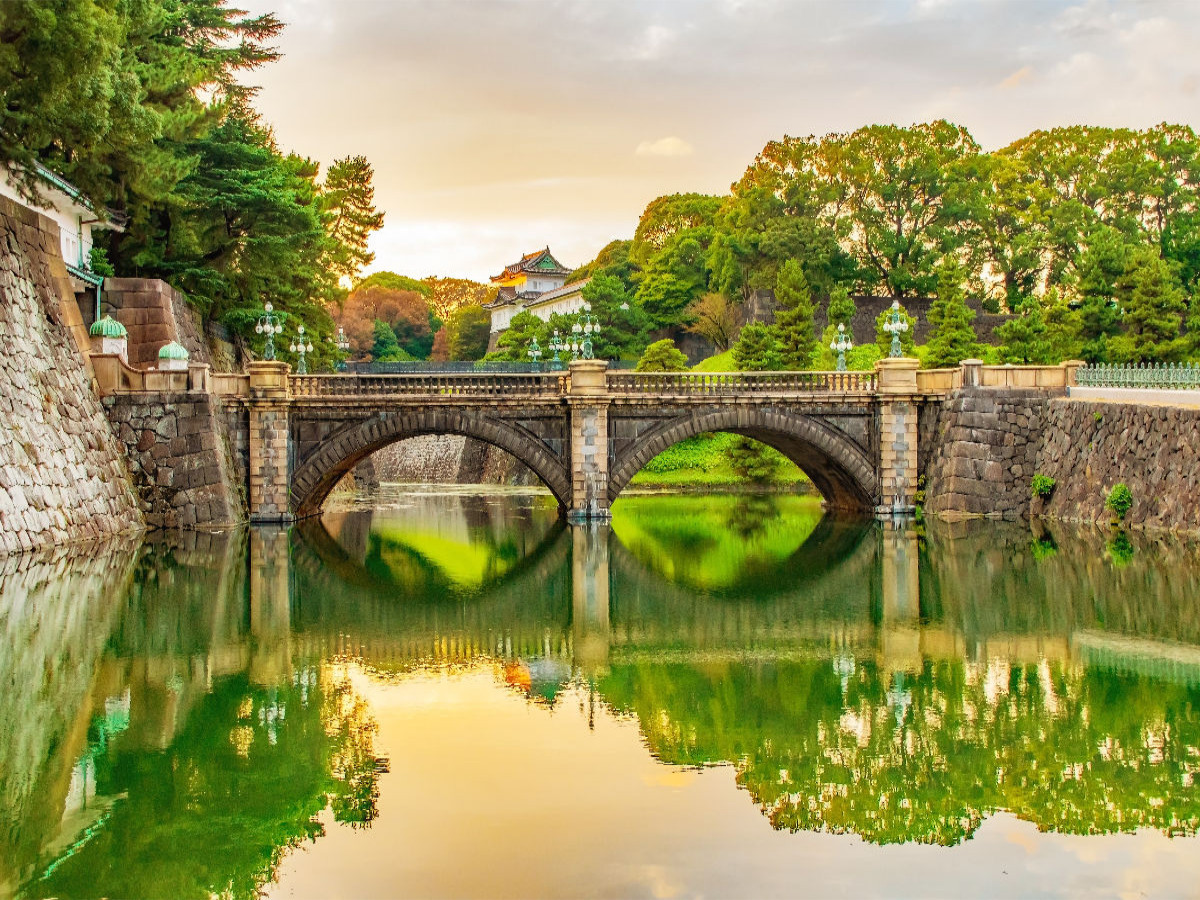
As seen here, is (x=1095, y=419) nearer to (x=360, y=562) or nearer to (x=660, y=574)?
(x=660, y=574)

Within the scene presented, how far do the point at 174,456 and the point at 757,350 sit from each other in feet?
104

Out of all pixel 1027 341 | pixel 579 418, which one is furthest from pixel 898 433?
pixel 1027 341

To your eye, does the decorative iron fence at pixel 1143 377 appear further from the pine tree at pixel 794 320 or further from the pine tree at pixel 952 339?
the pine tree at pixel 794 320

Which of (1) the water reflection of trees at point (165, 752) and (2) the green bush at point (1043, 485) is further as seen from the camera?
(2) the green bush at point (1043, 485)

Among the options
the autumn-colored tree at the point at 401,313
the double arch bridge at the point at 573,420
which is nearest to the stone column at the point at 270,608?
the double arch bridge at the point at 573,420

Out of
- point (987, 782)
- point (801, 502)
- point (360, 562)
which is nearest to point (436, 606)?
point (360, 562)

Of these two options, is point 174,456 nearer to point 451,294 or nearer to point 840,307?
point 840,307

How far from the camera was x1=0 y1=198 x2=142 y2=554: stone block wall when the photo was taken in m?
28.2

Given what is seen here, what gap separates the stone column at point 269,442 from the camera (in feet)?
123

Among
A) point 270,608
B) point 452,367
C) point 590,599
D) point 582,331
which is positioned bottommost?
point 590,599

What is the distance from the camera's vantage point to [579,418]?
38656mm

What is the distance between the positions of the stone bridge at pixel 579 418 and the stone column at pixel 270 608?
397cm

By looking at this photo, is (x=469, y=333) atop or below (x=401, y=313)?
below

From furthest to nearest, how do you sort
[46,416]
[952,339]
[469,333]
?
[469,333]
[952,339]
[46,416]
